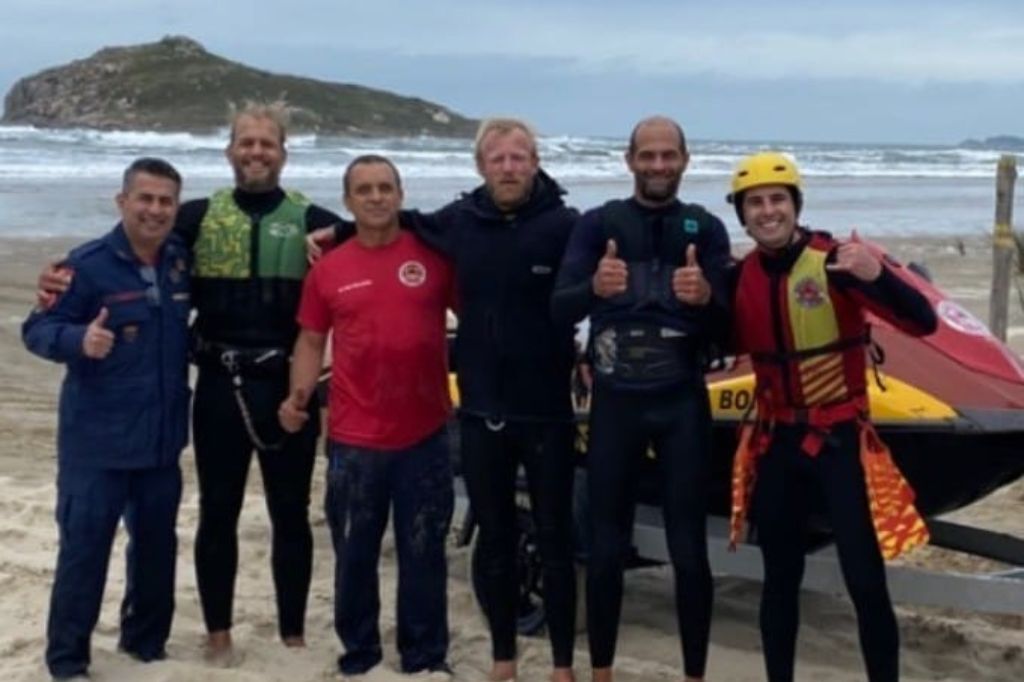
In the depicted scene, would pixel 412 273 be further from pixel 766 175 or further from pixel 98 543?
pixel 98 543

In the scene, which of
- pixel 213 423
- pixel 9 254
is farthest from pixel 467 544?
pixel 9 254

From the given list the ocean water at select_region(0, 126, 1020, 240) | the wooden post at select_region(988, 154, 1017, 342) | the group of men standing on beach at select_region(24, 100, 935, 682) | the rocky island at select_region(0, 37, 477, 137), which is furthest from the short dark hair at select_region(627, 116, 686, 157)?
the rocky island at select_region(0, 37, 477, 137)

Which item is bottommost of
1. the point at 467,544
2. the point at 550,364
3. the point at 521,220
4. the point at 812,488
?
the point at 467,544

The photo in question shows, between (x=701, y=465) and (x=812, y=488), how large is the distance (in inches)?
13.6

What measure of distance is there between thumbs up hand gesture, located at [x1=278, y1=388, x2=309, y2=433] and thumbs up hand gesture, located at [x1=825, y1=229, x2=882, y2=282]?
173cm

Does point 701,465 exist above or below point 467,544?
above

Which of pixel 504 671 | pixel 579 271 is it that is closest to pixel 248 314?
pixel 579 271

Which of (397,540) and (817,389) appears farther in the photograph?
(397,540)

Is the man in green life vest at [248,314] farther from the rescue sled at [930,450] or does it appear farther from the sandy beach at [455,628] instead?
the rescue sled at [930,450]

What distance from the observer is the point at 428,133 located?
67.5 m

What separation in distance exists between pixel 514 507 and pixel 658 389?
710 mm

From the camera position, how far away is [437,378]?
209 inches

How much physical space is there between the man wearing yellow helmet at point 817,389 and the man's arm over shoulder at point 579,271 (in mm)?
439

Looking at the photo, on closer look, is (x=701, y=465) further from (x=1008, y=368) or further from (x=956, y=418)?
(x=1008, y=368)
